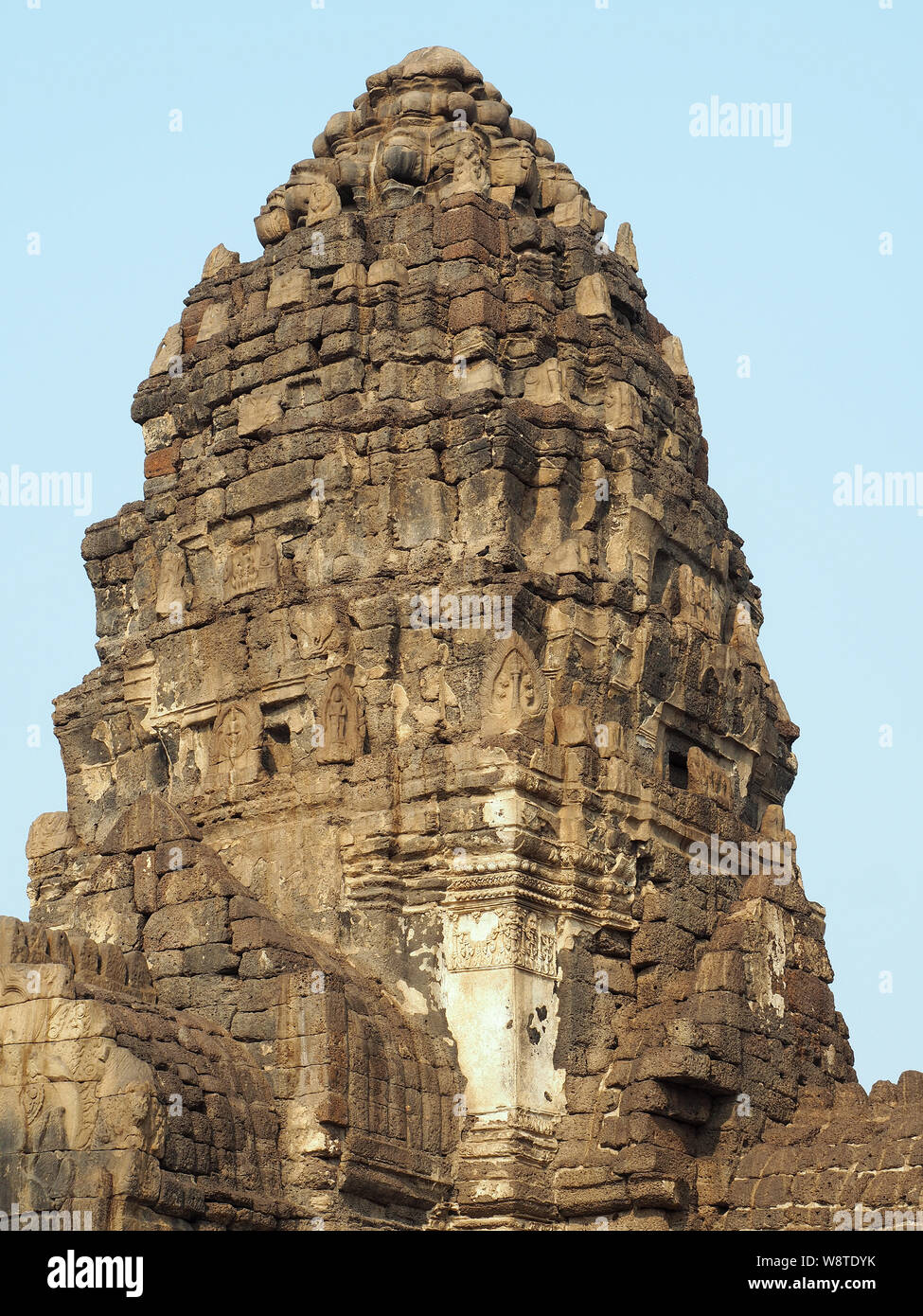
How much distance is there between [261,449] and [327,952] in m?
5.58

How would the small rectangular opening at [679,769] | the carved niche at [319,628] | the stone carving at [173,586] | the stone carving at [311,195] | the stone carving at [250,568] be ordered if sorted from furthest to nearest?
the stone carving at [311,195] < the stone carving at [173,586] < the small rectangular opening at [679,769] < the stone carving at [250,568] < the carved niche at [319,628]

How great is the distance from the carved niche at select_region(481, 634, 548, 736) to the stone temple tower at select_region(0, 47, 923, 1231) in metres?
0.03

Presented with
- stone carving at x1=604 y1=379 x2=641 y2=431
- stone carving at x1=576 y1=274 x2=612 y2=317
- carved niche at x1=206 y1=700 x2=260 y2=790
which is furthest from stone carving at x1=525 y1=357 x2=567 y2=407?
carved niche at x1=206 y1=700 x2=260 y2=790

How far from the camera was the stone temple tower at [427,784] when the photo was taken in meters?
22.6

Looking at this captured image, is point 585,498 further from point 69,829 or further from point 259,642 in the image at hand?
point 69,829

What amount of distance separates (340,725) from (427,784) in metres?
1.10

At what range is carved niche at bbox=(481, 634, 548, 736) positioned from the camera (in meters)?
24.6

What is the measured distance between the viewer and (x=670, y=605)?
2706cm

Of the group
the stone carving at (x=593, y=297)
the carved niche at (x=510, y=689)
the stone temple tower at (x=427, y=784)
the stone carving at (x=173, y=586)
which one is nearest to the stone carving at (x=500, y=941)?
the stone temple tower at (x=427, y=784)

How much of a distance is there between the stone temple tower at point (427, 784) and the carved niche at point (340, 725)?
4 centimetres

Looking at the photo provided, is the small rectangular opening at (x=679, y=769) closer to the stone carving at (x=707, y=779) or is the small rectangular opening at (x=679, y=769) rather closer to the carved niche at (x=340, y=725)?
the stone carving at (x=707, y=779)

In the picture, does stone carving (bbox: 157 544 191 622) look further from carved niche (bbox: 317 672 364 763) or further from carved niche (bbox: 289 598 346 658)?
carved niche (bbox: 317 672 364 763)

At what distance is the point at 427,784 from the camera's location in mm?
24516
